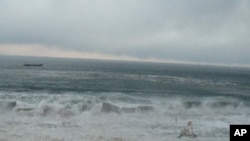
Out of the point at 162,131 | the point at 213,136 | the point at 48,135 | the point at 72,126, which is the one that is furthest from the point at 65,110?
the point at 213,136

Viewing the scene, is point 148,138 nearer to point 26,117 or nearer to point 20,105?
point 26,117

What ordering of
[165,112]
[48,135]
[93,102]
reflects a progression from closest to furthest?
[48,135]
[165,112]
[93,102]

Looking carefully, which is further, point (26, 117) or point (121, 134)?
point (26, 117)

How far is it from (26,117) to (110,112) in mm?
8277

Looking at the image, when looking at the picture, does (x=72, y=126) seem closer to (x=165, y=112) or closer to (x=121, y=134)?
(x=121, y=134)

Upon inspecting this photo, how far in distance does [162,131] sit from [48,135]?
27.8ft

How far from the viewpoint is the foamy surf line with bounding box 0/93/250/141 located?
70.6 ft

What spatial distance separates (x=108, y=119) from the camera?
27.4m

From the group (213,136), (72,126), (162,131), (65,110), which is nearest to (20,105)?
(65,110)

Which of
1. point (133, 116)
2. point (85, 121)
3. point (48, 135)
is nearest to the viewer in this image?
point (48, 135)

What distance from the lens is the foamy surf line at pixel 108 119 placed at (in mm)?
21531

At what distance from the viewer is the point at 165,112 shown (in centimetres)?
3134

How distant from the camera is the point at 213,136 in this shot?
22328 millimetres

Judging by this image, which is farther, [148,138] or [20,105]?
[20,105]
